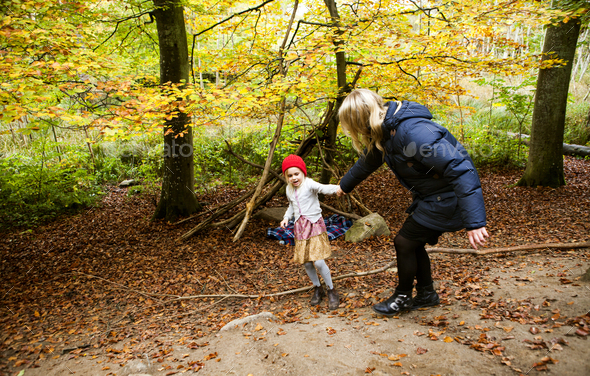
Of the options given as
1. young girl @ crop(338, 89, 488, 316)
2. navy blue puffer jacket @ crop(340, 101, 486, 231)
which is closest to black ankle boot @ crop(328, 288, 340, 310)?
young girl @ crop(338, 89, 488, 316)

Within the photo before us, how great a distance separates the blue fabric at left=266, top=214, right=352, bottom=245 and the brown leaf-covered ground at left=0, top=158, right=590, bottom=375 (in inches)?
7.2

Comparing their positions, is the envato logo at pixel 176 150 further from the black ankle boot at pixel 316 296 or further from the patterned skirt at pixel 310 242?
the black ankle boot at pixel 316 296

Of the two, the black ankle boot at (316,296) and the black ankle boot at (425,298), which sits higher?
the black ankle boot at (425,298)

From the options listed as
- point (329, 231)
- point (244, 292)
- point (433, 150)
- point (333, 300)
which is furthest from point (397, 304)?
point (329, 231)

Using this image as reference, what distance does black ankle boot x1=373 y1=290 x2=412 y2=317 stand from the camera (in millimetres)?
2636

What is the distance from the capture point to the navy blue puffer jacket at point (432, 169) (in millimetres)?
1985

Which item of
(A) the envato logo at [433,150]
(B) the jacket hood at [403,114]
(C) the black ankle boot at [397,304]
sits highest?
(B) the jacket hood at [403,114]

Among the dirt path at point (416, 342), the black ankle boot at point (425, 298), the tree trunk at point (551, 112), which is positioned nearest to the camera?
the dirt path at point (416, 342)

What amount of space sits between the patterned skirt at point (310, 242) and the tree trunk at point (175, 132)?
3.40 metres

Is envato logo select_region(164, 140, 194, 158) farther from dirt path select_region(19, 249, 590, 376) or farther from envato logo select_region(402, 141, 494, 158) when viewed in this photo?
envato logo select_region(402, 141, 494, 158)

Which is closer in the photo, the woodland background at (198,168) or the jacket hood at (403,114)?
the jacket hood at (403,114)

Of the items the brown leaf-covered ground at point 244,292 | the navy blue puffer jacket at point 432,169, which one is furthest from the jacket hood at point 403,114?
the brown leaf-covered ground at point 244,292

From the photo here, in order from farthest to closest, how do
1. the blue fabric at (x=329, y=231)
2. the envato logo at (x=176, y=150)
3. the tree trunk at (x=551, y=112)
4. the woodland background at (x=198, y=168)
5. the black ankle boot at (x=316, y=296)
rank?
the tree trunk at (x=551, y=112)
the envato logo at (x=176, y=150)
the blue fabric at (x=329, y=231)
the woodland background at (x=198, y=168)
the black ankle boot at (x=316, y=296)

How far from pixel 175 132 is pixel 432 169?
5105mm
